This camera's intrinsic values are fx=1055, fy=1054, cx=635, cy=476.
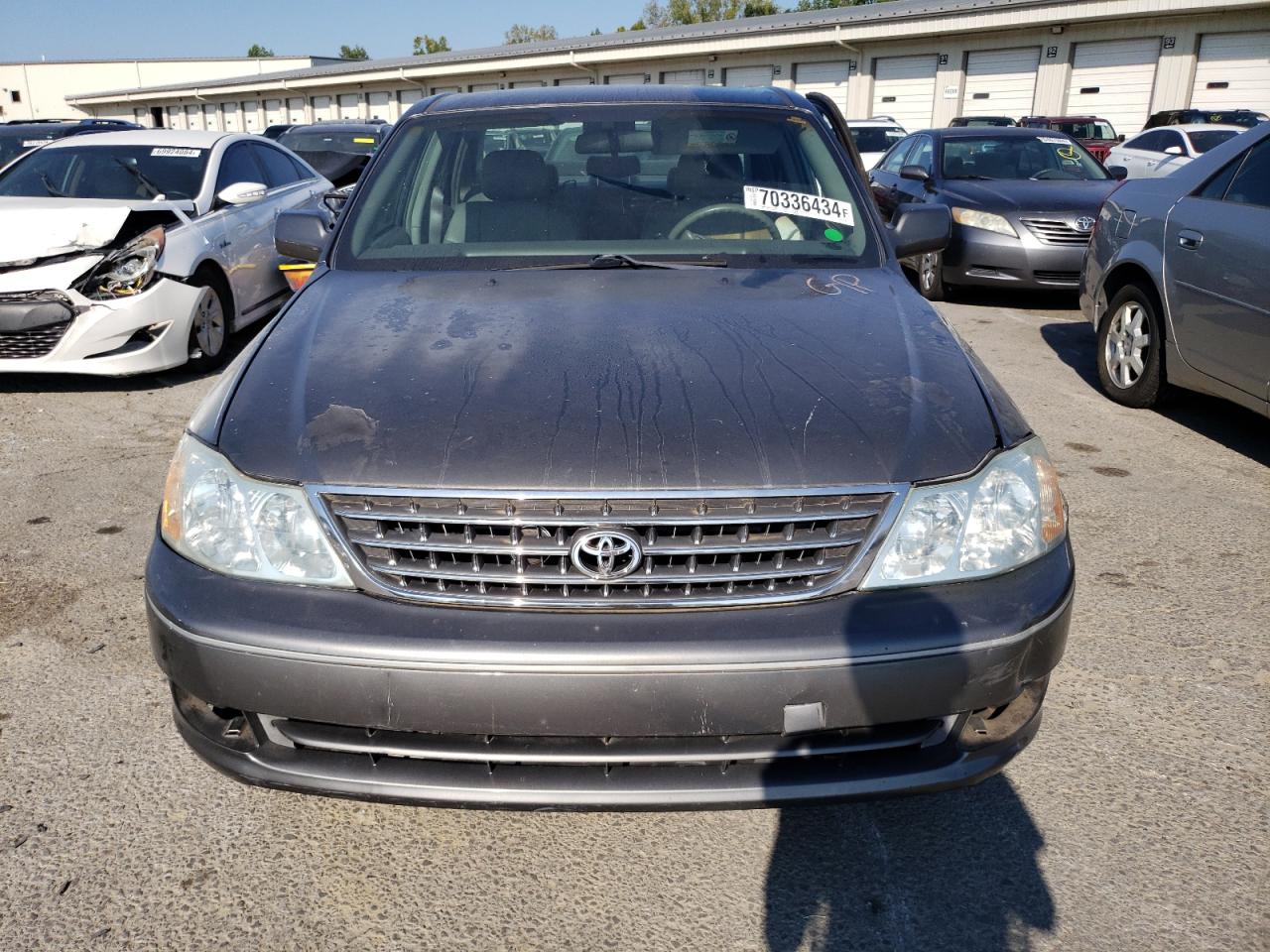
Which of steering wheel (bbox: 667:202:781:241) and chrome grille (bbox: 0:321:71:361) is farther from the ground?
steering wheel (bbox: 667:202:781:241)

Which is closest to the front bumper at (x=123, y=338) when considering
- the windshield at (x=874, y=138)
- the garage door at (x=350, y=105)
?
the windshield at (x=874, y=138)

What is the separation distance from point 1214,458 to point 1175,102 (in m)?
23.3

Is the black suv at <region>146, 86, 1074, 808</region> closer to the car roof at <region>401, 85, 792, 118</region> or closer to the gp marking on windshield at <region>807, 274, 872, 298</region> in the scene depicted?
the gp marking on windshield at <region>807, 274, 872, 298</region>

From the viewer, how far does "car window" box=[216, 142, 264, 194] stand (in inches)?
293

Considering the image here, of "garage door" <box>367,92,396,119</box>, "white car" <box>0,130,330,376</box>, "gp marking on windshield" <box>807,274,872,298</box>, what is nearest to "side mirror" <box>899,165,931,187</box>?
"white car" <box>0,130,330,376</box>

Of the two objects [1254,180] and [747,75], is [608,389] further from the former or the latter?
[747,75]

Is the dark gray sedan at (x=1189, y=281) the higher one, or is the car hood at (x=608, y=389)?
the car hood at (x=608, y=389)

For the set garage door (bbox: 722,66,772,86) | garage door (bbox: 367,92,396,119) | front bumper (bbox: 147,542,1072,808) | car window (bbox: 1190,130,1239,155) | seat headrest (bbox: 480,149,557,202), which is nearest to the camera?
front bumper (bbox: 147,542,1072,808)

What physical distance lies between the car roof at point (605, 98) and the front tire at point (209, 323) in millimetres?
3370

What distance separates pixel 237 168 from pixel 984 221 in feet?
19.2

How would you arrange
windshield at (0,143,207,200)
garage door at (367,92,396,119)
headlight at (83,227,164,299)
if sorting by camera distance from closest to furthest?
1. headlight at (83,227,164,299)
2. windshield at (0,143,207,200)
3. garage door at (367,92,396,119)

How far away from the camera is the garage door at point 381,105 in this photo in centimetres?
4491

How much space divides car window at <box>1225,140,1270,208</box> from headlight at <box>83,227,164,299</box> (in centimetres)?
582

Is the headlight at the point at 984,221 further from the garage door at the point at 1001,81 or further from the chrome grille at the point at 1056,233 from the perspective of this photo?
the garage door at the point at 1001,81
